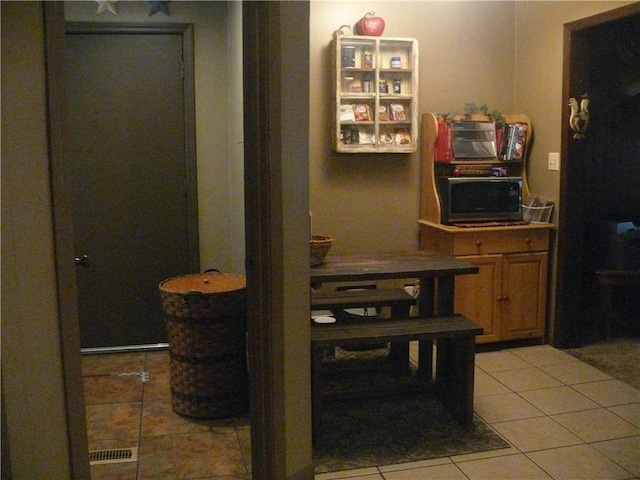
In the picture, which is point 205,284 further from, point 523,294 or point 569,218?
point 569,218

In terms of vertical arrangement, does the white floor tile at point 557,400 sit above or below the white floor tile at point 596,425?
above

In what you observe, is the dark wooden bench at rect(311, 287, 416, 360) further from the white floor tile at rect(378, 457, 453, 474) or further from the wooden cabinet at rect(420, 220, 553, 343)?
the white floor tile at rect(378, 457, 453, 474)

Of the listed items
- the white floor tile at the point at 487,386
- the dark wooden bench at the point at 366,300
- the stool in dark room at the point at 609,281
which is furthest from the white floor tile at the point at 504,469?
the stool in dark room at the point at 609,281

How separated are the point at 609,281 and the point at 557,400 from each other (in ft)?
4.51

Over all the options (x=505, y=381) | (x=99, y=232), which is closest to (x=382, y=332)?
(x=505, y=381)

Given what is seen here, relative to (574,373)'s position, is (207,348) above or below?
above

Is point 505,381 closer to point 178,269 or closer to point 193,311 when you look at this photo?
point 193,311

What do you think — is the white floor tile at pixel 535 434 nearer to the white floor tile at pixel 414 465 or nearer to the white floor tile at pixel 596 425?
the white floor tile at pixel 596 425

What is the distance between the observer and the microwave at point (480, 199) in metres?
4.25

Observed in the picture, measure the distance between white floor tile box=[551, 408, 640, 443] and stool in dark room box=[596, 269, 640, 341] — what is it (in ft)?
4.44

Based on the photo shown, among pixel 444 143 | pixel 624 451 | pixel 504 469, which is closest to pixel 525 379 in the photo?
pixel 624 451

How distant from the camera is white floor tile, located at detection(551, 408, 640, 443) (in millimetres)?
2990

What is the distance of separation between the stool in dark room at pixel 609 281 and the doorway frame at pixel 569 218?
28 cm

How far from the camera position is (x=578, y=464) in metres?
2.71
